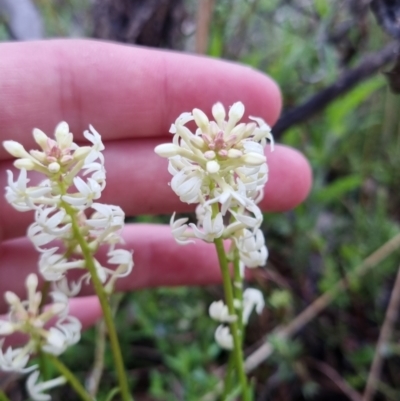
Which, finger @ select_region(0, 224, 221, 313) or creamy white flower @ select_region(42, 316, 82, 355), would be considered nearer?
creamy white flower @ select_region(42, 316, 82, 355)

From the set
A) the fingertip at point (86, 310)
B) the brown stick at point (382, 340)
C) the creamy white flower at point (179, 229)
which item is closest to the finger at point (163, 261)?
the fingertip at point (86, 310)

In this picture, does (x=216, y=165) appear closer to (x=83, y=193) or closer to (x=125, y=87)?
(x=83, y=193)

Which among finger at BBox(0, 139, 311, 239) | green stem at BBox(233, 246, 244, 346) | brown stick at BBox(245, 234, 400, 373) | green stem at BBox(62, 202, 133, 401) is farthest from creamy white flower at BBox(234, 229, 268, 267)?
brown stick at BBox(245, 234, 400, 373)

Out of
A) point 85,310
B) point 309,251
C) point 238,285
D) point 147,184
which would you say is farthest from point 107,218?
point 309,251

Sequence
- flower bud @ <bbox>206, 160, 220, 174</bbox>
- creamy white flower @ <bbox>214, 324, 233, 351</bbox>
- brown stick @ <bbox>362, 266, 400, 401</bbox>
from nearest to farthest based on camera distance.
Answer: flower bud @ <bbox>206, 160, 220, 174</bbox>
creamy white flower @ <bbox>214, 324, 233, 351</bbox>
brown stick @ <bbox>362, 266, 400, 401</bbox>

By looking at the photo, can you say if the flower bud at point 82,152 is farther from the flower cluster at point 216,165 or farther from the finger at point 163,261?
the finger at point 163,261

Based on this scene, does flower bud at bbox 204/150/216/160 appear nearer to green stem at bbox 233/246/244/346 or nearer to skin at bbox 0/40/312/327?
green stem at bbox 233/246/244/346

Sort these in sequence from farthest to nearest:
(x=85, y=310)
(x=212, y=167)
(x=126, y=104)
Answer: (x=85, y=310) → (x=126, y=104) → (x=212, y=167)

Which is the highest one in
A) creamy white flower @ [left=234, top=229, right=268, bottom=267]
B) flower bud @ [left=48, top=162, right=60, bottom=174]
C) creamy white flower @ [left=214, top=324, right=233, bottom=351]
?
flower bud @ [left=48, top=162, right=60, bottom=174]
